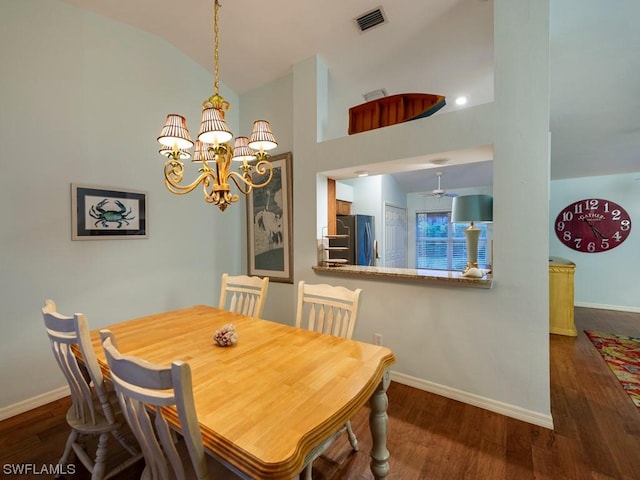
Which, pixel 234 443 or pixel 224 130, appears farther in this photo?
pixel 224 130

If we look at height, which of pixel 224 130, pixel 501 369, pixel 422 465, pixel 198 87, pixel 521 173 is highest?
pixel 198 87

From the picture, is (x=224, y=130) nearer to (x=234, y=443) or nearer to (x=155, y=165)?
(x=234, y=443)

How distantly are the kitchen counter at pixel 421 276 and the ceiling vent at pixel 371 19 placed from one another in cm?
216

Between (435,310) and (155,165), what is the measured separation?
3.08 metres

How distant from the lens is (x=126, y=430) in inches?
76.5

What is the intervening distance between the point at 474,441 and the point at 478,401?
0.41 meters

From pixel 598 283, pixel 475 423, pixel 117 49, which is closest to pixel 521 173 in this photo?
pixel 475 423

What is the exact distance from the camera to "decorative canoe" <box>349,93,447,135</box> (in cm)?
238

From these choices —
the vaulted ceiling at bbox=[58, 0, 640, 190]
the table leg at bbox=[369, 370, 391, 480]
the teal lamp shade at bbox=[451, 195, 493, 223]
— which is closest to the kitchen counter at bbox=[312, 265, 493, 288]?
the teal lamp shade at bbox=[451, 195, 493, 223]

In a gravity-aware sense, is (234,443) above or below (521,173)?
below

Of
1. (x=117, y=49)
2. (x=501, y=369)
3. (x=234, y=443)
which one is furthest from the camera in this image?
(x=117, y=49)

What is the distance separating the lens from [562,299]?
12.3 feet

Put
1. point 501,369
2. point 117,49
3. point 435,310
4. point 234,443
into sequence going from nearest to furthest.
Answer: point 234,443 → point 501,369 → point 435,310 → point 117,49

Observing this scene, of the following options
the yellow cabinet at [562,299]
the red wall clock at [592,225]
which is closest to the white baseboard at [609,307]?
the red wall clock at [592,225]
